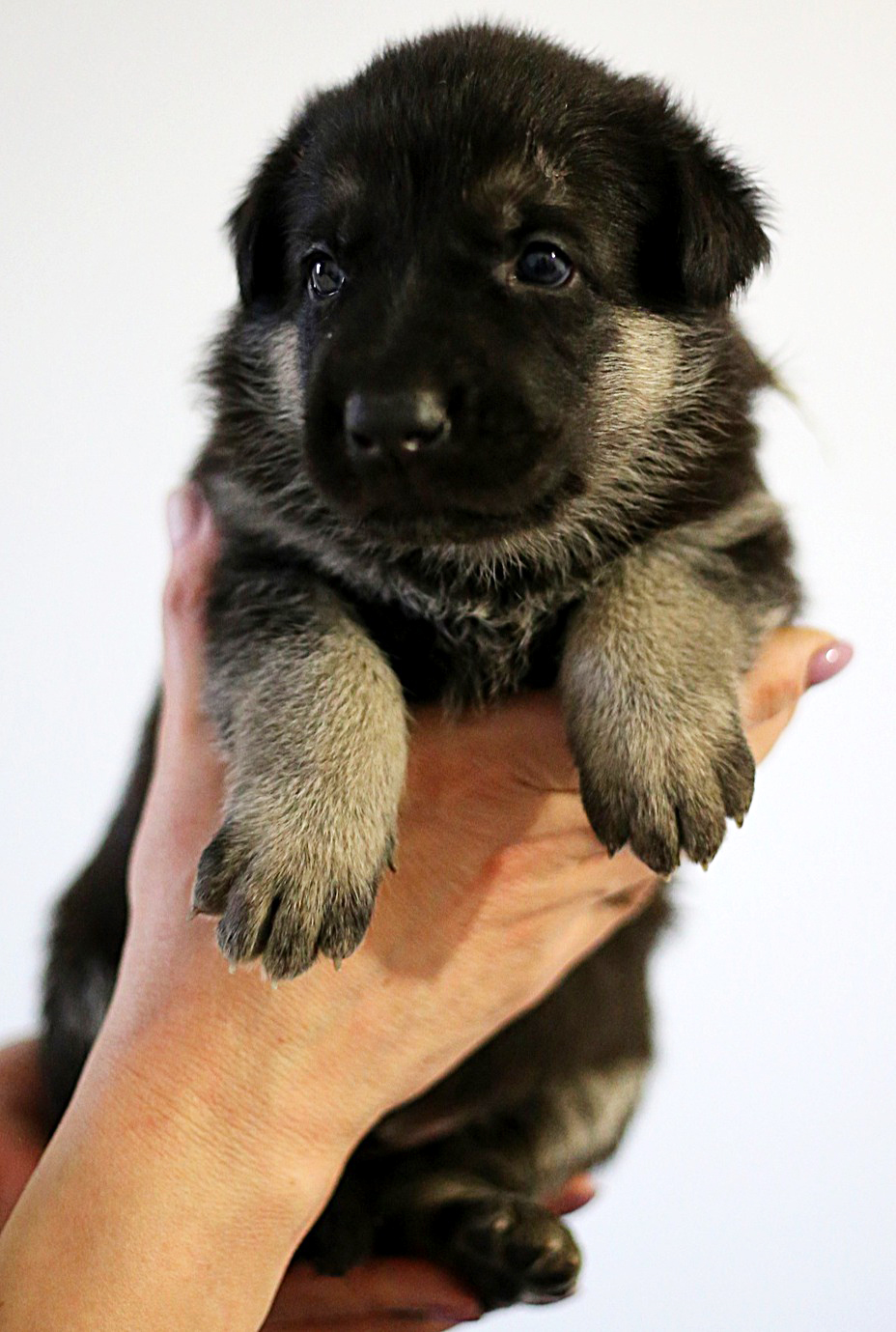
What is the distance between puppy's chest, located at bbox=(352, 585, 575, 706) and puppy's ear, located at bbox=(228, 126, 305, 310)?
0.62 metres

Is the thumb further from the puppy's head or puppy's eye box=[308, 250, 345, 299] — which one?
puppy's eye box=[308, 250, 345, 299]

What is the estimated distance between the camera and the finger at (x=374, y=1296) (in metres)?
2.34

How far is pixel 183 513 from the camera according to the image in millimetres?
2787

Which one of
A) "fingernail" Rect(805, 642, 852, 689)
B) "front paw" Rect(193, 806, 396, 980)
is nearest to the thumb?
"fingernail" Rect(805, 642, 852, 689)

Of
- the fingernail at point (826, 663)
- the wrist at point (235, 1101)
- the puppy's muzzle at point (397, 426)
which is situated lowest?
the wrist at point (235, 1101)

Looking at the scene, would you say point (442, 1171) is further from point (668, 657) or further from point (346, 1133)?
point (668, 657)

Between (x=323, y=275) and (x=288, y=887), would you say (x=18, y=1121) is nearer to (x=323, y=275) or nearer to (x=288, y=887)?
(x=288, y=887)

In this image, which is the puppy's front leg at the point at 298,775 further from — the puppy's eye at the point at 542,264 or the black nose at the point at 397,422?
the puppy's eye at the point at 542,264

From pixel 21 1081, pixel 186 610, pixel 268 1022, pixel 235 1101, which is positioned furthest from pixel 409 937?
pixel 21 1081

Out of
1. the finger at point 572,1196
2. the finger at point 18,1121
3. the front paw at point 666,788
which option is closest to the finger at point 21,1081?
the finger at point 18,1121

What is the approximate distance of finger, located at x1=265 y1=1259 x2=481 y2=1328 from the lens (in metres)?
2.34

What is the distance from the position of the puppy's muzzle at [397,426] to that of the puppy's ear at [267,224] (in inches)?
28.9

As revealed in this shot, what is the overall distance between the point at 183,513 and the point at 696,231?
1191 mm

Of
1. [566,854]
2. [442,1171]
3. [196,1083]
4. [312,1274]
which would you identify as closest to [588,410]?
[566,854]
